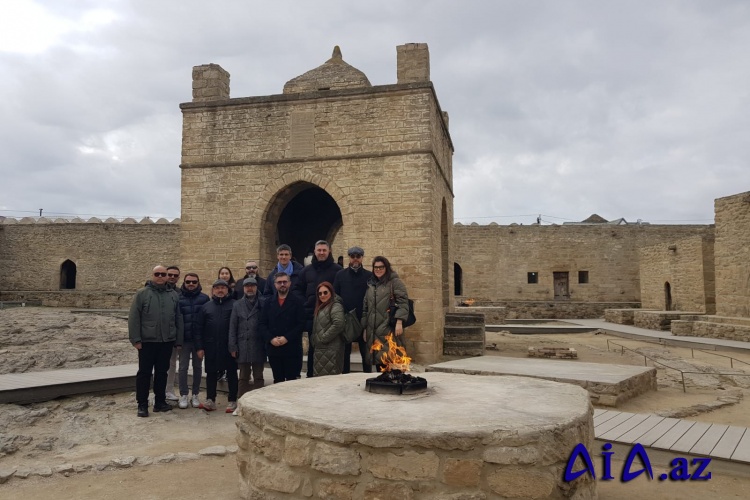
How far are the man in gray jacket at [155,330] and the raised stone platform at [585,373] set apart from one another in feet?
10.6

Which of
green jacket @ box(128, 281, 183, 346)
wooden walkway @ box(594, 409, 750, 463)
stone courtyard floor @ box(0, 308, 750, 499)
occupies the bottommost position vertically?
stone courtyard floor @ box(0, 308, 750, 499)

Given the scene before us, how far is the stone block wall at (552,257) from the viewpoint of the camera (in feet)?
85.2

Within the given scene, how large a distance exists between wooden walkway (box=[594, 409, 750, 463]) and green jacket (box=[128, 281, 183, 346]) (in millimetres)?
4493

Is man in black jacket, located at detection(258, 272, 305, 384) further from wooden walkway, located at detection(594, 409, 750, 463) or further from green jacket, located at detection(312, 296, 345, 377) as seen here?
wooden walkway, located at detection(594, 409, 750, 463)

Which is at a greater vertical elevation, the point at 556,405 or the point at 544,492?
the point at 556,405

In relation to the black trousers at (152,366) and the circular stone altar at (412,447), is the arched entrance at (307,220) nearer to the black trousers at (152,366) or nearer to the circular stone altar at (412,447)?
the black trousers at (152,366)

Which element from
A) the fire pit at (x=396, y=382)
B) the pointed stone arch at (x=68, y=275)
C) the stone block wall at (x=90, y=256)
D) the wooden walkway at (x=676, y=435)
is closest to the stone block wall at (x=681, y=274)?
the wooden walkway at (x=676, y=435)

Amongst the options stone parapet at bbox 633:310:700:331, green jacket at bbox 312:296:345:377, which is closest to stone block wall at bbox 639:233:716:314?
stone parapet at bbox 633:310:700:331

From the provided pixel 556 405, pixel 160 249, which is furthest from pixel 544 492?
pixel 160 249

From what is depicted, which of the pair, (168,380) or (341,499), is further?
(168,380)

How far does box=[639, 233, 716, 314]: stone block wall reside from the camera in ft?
60.5

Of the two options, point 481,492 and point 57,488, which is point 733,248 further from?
point 57,488

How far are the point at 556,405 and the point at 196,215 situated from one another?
321 inches

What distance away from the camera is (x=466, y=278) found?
26.6 metres
